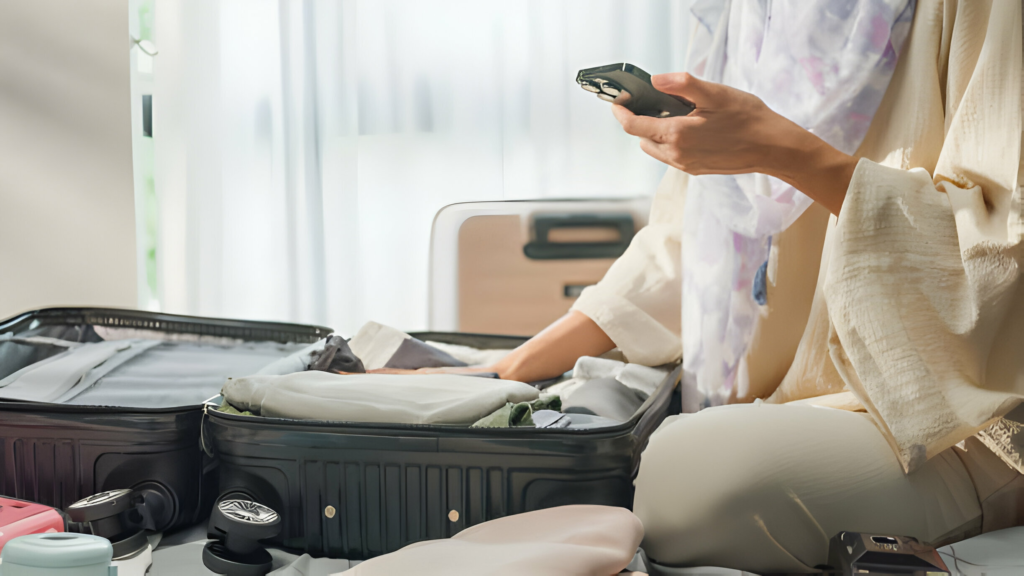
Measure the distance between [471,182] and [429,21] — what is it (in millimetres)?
441

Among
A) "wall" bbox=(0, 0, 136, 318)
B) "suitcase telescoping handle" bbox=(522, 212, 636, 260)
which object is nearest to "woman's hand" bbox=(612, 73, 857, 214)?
"suitcase telescoping handle" bbox=(522, 212, 636, 260)

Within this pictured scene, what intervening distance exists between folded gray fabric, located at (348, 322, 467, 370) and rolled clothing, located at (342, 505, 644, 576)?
399mm

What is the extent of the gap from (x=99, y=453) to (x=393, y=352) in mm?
367

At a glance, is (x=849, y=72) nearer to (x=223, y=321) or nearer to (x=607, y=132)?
(x=223, y=321)

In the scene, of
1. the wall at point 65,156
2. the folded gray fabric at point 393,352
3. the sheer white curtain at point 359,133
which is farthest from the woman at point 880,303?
the wall at point 65,156

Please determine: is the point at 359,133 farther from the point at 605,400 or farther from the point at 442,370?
the point at 605,400

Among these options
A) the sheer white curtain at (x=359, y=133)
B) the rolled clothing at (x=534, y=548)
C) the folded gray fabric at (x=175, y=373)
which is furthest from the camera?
the sheer white curtain at (x=359, y=133)

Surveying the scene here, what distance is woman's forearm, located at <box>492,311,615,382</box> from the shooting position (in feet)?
2.73

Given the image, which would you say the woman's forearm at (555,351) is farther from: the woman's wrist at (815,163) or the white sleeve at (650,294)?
the woman's wrist at (815,163)

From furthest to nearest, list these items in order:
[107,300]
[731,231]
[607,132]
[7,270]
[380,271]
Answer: [380,271] < [607,132] < [107,300] < [7,270] < [731,231]

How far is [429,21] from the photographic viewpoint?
174cm

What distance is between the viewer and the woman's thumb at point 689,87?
20.7 inches

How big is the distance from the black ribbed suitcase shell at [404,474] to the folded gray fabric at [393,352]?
323 mm

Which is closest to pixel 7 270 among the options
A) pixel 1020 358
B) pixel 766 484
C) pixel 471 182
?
pixel 471 182
